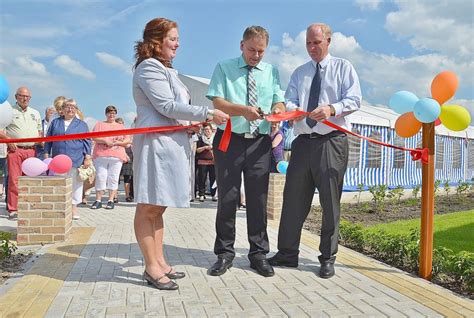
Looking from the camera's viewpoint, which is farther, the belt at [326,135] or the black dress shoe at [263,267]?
the belt at [326,135]

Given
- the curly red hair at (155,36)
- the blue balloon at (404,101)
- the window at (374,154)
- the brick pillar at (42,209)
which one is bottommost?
the brick pillar at (42,209)

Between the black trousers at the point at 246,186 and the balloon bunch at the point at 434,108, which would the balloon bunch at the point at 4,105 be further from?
the balloon bunch at the point at 434,108

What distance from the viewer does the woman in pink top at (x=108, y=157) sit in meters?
9.02

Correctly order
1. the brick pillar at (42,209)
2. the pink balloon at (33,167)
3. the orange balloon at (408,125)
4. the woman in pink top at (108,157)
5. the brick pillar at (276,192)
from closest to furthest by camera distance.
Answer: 1. the orange balloon at (408,125)
2. the brick pillar at (42,209)
3. the pink balloon at (33,167)
4. the brick pillar at (276,192)
5. the woman in pink top at (108,157)

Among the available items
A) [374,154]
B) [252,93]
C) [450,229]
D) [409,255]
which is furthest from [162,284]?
[374,154]

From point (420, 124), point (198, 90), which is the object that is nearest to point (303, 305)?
point (420, 124)

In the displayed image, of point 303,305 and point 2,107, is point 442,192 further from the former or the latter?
point 2,107

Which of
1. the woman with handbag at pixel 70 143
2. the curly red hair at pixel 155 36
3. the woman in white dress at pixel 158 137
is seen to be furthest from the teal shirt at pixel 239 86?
the woman with handbag at pixel 70 143

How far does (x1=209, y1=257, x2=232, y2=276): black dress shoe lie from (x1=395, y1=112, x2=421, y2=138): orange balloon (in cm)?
205

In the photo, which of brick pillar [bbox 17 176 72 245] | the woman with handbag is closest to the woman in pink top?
the woman with handbag

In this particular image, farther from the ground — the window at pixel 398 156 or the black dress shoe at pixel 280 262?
the window at pixel 398 156

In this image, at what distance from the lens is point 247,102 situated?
162 inches

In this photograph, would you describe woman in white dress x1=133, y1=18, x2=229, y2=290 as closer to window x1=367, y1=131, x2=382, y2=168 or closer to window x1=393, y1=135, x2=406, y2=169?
window x1=367, y1=131, x2=382, y2=168

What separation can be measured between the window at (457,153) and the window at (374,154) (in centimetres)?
518
